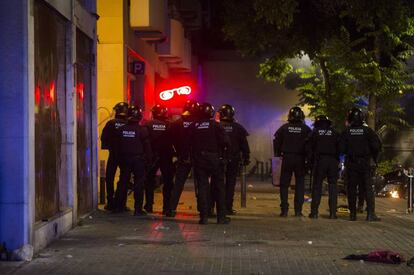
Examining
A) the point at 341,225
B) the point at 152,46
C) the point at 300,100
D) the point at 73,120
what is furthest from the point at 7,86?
the point at 300,100

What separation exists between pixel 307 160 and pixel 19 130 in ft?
20.7

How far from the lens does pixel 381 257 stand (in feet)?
27.6

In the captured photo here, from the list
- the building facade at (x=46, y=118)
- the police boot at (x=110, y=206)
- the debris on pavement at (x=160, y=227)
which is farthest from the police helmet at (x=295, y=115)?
the police boot at (x=110, y=206)

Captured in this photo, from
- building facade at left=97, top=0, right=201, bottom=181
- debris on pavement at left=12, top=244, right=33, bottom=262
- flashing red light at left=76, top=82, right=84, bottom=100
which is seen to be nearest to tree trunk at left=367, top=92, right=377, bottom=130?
building facade at left=97, top=0, right=201, bottom=181

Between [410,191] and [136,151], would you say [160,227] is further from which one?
[410,191]

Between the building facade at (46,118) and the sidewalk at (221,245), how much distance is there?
1.55 feet

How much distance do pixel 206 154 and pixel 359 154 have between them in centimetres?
302

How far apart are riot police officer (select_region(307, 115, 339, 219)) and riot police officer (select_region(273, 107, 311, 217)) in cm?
17

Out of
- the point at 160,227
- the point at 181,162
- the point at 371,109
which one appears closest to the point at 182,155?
the point at 181,162

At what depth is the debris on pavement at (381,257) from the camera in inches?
329

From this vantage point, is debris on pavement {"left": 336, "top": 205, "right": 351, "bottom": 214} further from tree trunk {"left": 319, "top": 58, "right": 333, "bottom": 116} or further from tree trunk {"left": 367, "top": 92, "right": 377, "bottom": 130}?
tree trunk {"left": 319, "top": 58, "right": 333, "bottom": 116}

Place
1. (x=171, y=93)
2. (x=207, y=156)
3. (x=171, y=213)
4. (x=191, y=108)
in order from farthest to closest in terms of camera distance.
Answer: (x=171, y=93), (x=171, y=213), (x=191, y=108), (x=207, y=156)

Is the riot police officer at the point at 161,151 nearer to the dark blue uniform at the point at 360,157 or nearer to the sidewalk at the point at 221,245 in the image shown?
the sidewalk at the point at 221,245

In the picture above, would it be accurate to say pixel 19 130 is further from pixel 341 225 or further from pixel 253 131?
pixel 253 131
